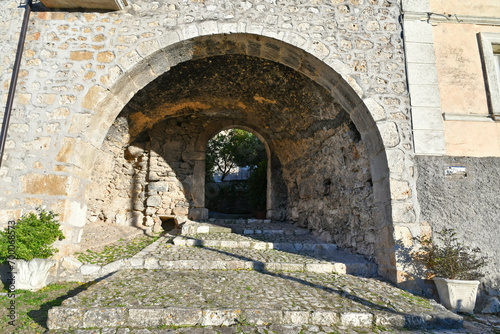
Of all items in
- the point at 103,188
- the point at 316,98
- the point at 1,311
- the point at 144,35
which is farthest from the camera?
the point at 103,188

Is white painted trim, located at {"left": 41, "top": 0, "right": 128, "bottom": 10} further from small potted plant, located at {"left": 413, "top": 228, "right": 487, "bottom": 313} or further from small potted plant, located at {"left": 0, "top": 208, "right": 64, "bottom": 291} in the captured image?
small potted plant, located at {"left": 413, "top": 228, "right": 487, "bottom": 313}

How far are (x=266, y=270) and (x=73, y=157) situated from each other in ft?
8.89

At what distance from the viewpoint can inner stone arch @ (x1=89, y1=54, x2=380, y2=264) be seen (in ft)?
15.7

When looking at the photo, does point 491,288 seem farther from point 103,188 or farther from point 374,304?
point 103,188

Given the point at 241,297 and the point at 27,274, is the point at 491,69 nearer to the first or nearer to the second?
the point at 241,297

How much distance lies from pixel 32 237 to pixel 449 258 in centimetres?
435

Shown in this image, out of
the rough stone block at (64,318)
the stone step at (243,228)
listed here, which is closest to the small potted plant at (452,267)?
the stone step at (243,228)

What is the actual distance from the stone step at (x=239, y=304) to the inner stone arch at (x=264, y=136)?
1.14 meters

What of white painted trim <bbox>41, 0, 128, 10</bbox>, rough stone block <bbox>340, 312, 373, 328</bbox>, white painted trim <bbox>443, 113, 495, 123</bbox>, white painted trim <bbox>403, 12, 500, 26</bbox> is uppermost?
white painted trim <bbox>41, 0, 128, 10</bbox>

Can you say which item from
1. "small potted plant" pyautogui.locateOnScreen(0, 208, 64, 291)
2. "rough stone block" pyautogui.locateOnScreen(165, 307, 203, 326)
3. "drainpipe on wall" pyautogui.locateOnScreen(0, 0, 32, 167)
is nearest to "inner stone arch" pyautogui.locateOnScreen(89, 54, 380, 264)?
"drainpipe on wall" pyautogui.locateOnScreen(0, 0, 32, 167)

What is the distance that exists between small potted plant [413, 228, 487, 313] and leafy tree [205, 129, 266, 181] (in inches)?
293

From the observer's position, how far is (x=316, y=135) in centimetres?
566

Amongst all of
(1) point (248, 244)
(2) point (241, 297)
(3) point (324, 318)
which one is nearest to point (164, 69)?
(1) point (248, 244)

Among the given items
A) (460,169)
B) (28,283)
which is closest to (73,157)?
(28,283)
